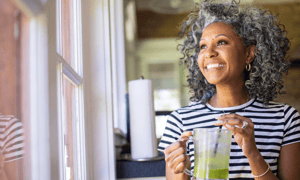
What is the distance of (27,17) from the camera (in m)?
0.44

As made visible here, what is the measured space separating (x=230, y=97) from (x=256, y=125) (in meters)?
0.16

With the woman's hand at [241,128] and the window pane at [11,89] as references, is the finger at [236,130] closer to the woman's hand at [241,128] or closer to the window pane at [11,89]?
the woman's hand at [241,128]

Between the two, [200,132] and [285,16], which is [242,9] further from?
[285,16]

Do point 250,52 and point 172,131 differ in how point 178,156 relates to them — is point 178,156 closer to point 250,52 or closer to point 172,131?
point 172,131

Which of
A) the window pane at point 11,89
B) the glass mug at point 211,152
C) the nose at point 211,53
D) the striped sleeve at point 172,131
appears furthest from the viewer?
the striped sleeve at point 172,131

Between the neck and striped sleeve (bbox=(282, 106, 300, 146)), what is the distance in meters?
0.18

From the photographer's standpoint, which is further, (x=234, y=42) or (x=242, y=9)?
(x=242, y=9)

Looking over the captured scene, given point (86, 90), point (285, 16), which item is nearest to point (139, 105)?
point (86, 90)

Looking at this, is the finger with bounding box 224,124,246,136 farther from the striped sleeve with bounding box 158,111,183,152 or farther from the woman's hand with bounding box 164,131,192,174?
the striped sleeve with bounding box 158,111,183,152

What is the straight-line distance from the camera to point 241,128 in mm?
833

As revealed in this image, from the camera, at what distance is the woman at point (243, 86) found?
1.14m

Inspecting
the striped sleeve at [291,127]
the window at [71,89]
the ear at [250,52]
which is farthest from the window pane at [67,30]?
the striped sleeve at [291,127]

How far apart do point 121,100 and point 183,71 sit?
74 cm

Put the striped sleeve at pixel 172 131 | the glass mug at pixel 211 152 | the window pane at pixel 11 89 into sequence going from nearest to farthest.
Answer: the window pane at pixel 11 89 → the glass mug at pixel 211 152 → the striped sleeve at pixel 172 131
